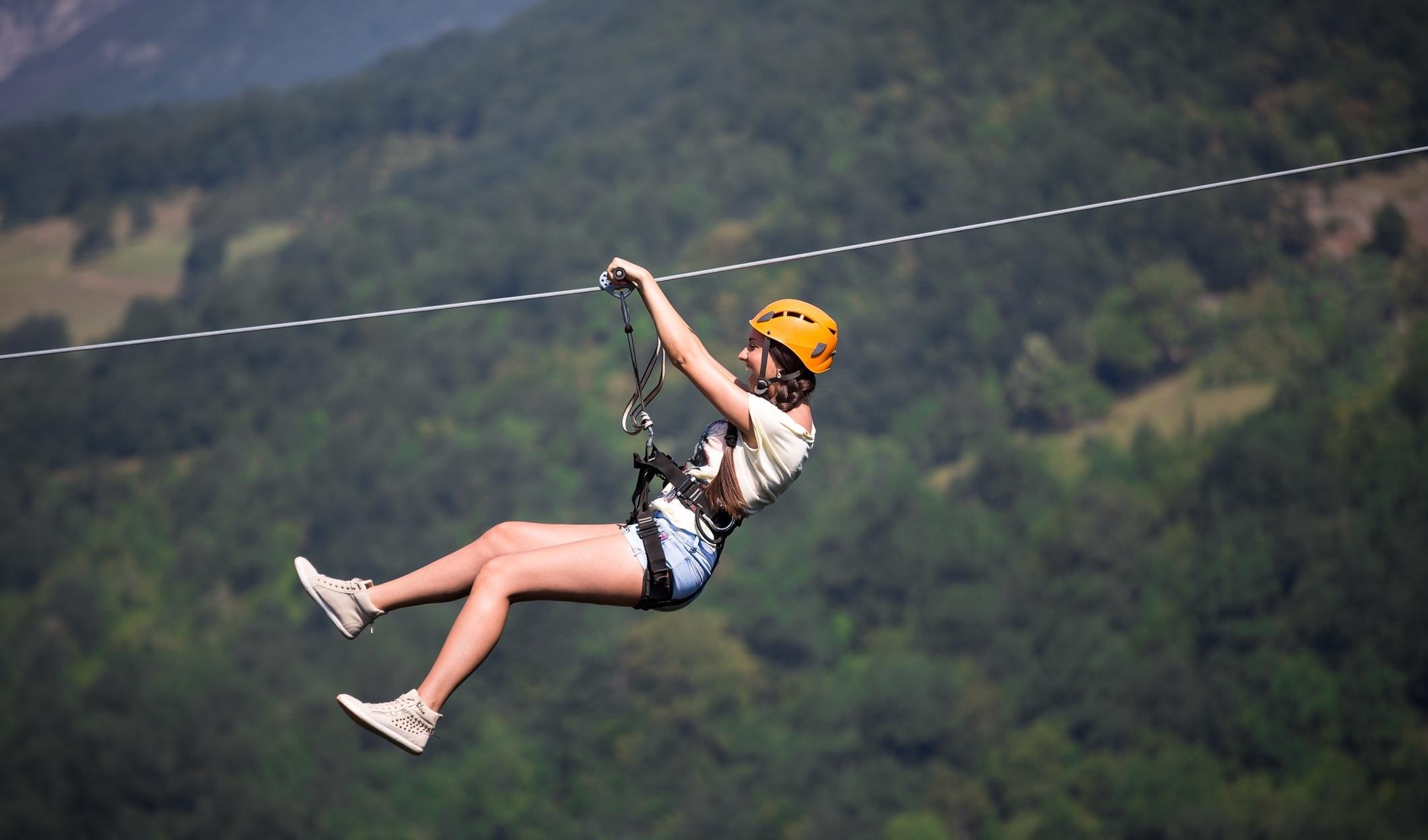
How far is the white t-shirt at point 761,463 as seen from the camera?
20.0 feet

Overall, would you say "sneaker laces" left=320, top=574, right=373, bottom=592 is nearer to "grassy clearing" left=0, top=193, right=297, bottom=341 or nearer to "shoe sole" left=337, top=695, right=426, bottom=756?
"shoe sole" left=337, top=695, right=426, bottom=756

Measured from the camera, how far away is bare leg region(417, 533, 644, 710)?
584 cm

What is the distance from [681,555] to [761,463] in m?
0.44

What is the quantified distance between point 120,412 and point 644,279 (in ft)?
305

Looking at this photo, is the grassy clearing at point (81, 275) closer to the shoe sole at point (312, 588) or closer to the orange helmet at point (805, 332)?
the shoe sole at point (312, 588)

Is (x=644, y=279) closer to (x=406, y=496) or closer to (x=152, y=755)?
(x=152, y=755)

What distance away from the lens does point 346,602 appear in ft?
20.6

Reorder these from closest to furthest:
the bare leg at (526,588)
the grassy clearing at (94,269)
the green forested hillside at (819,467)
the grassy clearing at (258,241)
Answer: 1. the bare leg at (526,588)
2. the green forested hillside at (819,467)
3. the grassy clearing at (94,269)
4. the grassy clearing at (258,241)

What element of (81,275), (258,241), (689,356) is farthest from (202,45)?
(689,356)

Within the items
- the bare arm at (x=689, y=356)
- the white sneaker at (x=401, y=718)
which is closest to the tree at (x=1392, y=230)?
the bare arm at (x=689, y=356)

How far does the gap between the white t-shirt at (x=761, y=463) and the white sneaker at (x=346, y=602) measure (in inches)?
42.2

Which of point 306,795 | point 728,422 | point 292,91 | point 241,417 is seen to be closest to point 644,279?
point 728,422

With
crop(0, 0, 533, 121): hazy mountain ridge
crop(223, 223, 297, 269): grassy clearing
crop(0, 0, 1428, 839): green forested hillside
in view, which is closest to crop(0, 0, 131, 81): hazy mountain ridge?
crop(0, 0, 533, 121): hazy mountain ridge

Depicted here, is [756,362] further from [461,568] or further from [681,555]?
[461,568]
